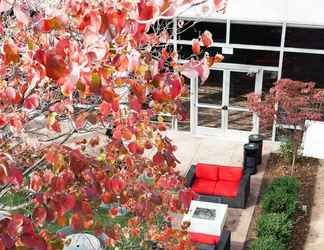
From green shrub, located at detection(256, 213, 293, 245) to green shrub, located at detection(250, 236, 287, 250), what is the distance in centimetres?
32

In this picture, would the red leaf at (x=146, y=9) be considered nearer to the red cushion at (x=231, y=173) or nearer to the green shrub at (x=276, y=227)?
the green shrub at (x=276, y=227)

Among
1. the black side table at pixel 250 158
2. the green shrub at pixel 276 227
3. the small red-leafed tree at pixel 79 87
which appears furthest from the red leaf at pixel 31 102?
the black side table at pixel 250 158

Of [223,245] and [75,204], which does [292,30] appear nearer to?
[223,245]

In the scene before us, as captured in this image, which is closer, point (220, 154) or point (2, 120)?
point (2, 120)

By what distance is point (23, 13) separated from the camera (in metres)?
3.16

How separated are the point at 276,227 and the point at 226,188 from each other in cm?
217

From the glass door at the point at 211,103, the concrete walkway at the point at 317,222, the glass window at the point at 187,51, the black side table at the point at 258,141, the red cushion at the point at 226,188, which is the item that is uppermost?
the glass window at the point at 187,51

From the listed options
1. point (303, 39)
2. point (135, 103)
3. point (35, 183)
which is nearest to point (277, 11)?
point (303, 39)

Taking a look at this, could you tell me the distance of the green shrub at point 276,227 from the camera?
35.1 feet

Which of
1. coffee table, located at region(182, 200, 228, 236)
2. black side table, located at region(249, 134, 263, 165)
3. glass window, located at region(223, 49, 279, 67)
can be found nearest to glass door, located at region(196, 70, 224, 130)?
glass window, located at region(223, 49, 279, 67)

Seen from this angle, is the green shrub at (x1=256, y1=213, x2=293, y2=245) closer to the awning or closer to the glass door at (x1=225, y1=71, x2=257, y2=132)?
the glass door at (x1=225, y1=71, x2=257, y2=132)

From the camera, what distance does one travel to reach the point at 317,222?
39.4ft

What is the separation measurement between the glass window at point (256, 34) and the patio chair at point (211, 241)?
20.0 feet

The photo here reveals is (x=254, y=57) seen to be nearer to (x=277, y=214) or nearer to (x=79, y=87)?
(x=277, y=214)
